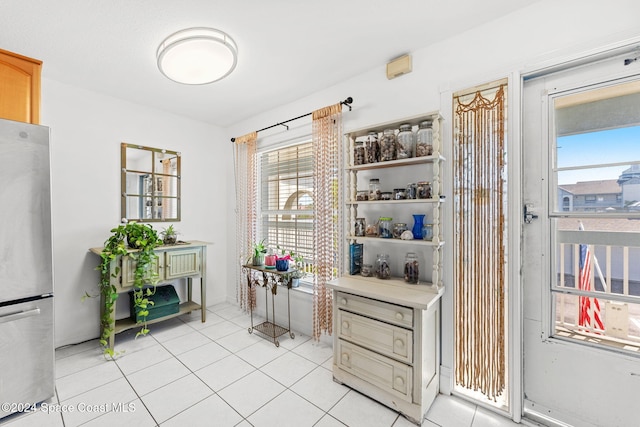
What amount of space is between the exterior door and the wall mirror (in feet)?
11.7

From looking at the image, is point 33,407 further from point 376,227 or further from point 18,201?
point 376,227

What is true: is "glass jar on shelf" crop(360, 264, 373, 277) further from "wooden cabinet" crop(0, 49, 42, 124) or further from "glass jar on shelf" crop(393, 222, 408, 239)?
"wooden cabinet" crop(0, 49, 42, 124)

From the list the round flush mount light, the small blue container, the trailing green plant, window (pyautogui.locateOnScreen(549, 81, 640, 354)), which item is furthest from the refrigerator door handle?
window (pyautogui.locateOnScreen(549, 81, 640, 354))

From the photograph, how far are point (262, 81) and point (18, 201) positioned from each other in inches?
79.7

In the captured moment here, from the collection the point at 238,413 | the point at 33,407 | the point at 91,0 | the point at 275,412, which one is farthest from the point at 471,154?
the point at 33,407

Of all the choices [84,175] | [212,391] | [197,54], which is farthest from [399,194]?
[84,175]

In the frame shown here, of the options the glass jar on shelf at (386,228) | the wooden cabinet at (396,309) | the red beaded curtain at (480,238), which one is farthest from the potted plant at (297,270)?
the red beaded curtain at (480,238)

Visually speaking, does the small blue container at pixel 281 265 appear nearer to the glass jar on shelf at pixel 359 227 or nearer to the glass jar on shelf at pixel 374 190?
the glass jar on shelf at pixel 359 227

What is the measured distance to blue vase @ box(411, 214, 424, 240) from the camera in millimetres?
1924

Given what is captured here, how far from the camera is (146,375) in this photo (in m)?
2.12

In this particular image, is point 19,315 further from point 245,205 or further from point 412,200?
point 412,200

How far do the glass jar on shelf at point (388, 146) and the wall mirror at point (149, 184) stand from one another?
2679mm

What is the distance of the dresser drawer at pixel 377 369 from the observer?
1684 millimetres

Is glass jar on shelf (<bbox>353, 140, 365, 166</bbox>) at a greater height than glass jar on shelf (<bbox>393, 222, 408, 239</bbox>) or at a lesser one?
greater
